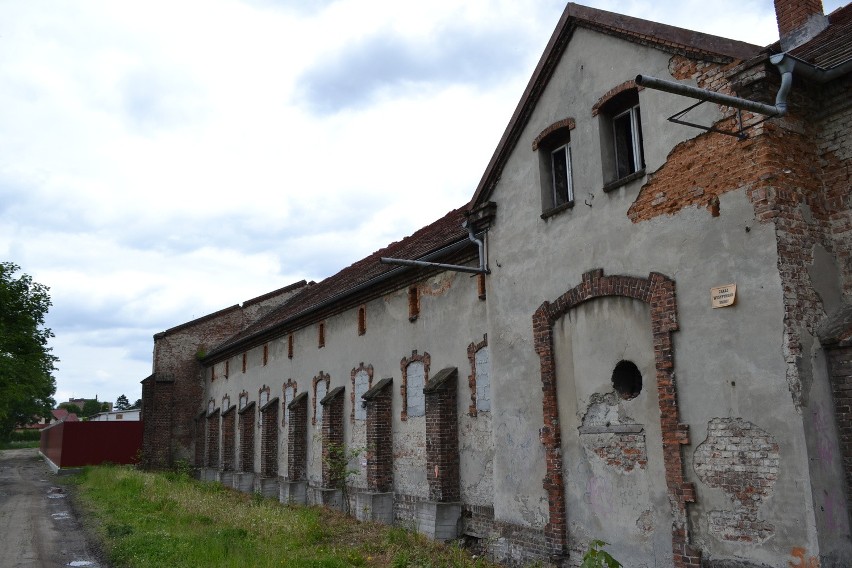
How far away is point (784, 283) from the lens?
7.06 m

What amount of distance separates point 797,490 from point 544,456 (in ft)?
12.8

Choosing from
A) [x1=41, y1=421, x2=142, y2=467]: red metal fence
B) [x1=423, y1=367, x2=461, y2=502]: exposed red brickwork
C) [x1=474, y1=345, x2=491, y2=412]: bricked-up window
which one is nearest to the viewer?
[x1=474, y1=345, x2=491, y2=412]: bricked-up window

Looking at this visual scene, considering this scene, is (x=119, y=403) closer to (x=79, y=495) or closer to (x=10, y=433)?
(x=10, y=433)

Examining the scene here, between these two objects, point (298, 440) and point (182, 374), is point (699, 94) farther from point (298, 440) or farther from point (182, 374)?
point (182, 374)

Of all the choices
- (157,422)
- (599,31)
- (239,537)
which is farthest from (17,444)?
(599,31)

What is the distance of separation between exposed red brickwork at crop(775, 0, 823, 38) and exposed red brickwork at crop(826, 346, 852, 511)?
485cm

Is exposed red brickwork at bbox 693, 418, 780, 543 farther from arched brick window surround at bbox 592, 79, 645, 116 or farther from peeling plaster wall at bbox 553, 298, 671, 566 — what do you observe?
arched brick window surround at bbox 592, 79, 645, 116

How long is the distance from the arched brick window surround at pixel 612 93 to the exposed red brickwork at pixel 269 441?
16.4 m

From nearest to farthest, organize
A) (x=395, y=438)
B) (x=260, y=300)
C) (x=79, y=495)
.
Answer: (x=395, y=438), (x=79, y=495), (x=260, y=300)

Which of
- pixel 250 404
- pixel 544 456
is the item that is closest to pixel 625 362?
pixel 544 456

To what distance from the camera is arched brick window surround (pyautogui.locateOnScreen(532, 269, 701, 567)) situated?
782cm

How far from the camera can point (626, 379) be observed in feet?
29.5

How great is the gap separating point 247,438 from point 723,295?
20.7 metres

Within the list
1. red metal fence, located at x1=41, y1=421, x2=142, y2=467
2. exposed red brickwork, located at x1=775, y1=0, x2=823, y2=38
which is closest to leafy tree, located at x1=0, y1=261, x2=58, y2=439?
red metal fence, located at x1=41, y1=421, x2=142, y2=467
